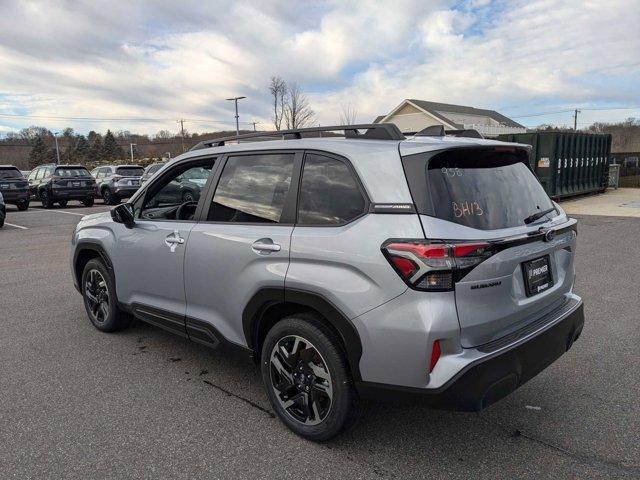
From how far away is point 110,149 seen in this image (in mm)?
92812

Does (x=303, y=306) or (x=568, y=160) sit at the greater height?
(x=568, y=160)

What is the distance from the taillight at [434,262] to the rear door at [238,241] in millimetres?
757

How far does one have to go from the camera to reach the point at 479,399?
2410 mm

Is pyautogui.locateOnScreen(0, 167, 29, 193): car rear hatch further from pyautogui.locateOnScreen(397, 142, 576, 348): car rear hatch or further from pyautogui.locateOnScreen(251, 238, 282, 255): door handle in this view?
pyautogui.locateOnScreen(397, 142, 576, 348): car rear hatch

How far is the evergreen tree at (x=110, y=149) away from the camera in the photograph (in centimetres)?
9188

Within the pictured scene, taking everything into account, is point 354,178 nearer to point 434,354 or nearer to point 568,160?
point 434,354

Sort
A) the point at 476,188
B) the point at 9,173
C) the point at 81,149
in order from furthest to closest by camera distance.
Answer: the point at 81,149 → the point at 9,173 → the point at 476,188

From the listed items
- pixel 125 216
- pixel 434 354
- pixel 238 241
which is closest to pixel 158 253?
pixel 125 216

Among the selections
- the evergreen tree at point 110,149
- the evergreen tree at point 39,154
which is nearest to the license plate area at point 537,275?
the evergreen tree at point 39,154

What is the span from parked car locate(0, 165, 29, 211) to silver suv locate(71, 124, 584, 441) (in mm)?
17860

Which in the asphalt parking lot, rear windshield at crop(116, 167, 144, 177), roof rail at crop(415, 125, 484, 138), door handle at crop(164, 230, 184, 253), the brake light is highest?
roof rail at crop(415, 125, 484, 138)

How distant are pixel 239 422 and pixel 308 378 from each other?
619 mm

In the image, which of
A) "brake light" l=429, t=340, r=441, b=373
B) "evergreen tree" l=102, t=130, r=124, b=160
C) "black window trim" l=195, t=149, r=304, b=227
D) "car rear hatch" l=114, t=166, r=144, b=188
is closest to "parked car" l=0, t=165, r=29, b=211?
"car rear hatch" l=114, t=166, r=144, b=188

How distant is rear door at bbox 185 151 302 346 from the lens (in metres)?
2.99
